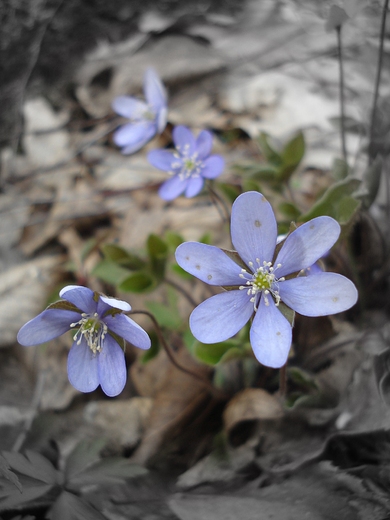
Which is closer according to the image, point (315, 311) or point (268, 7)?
point (315, 311)

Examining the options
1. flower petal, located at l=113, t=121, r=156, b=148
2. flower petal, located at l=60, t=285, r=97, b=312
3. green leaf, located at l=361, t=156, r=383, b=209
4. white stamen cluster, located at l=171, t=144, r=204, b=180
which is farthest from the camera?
flower petal, located at l=113, t=121, r=156, b=148

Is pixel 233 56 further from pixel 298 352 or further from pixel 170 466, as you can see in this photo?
pixel 170 466

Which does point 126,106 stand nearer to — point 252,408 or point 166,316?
point 166,316

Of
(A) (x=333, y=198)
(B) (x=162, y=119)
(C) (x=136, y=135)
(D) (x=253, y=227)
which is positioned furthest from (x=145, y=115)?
(D) (x=253, y=227)

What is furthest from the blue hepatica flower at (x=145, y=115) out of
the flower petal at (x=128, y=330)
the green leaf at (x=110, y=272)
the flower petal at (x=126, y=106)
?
the flower petal at (x=128, y=330)

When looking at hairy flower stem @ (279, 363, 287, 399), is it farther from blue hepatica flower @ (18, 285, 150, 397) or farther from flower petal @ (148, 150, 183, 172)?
flower petal @ (148, 150, 183, 172)

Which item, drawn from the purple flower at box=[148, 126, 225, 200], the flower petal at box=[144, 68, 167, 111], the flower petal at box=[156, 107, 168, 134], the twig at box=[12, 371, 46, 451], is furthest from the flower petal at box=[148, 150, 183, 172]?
the twig at box=[12, 371, 46, 451]

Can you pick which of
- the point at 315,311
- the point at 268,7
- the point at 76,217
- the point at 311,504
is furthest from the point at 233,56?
the point at 311,504
